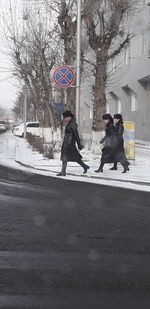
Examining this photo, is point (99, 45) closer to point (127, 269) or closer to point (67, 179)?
point (67, 179)

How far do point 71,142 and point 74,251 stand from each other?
7.09 meters

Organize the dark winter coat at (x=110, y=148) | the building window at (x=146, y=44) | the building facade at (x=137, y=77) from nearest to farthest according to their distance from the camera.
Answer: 1. the dark winter coat at (x=110, y=148)
2. the building facade at (x=137, y=77)
3. the building window at (x=146, y=44)

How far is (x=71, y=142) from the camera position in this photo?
11750mm

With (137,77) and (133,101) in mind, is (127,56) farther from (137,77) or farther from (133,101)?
(137,77)

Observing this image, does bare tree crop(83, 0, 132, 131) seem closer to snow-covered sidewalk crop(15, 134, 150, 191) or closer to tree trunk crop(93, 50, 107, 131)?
tree trunk crop(93, 50, 107, 131)

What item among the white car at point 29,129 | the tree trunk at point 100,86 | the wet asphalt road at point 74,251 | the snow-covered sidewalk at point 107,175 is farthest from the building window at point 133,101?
the wet asphalt road at point 74,251

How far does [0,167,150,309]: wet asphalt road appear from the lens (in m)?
3.49

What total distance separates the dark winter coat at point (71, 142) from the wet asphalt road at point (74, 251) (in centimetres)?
311

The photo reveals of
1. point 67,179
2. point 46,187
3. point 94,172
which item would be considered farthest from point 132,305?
A: point 94,172

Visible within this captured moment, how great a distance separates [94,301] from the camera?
339cm

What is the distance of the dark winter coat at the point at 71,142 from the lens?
11695 millimetres

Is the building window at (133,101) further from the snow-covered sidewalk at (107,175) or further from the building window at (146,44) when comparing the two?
the snow-covered sidewalk at (107,175)

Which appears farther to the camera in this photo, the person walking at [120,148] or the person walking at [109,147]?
the person walking at [120,148]

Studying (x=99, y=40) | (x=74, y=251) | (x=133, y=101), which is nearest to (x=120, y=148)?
(x=99, y=40)
